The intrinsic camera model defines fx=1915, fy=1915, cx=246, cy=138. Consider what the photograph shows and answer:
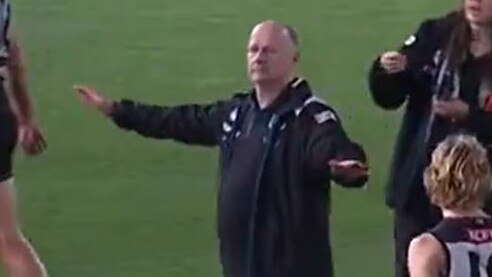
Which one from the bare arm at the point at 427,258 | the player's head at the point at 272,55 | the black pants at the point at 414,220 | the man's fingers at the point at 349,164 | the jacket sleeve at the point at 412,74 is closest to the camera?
the bare arm at the point at 427,258

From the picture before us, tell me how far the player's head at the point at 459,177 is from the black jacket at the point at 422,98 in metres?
1.16

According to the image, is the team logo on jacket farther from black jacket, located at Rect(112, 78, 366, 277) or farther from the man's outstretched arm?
the man's outstretched arm

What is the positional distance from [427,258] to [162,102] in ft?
19.6

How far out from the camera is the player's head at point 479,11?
673cm

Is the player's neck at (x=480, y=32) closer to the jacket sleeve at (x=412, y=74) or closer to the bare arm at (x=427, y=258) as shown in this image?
the jacket sleeve at (x=412, y=74)

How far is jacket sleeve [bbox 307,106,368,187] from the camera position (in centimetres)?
620

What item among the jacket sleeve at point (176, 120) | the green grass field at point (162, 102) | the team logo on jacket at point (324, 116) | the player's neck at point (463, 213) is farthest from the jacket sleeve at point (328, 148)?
the green grass field at point (162, 102)

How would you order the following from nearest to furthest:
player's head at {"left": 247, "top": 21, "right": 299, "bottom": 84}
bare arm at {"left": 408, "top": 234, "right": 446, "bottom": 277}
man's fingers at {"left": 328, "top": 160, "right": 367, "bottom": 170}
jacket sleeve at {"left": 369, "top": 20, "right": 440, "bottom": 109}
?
bare arm at {"left": 408, "top": 234, "right": 446, "bottom": 277}
man's fingers at {"left": 328, "top": 160, "right": 367, "bottom": 170}
player's head at {"left": 247, "top": 21, "right": 299, "bottom": 84}
jacket sleeve at {"left": 369, "top": 20, "right": 440, "bottom": 109}

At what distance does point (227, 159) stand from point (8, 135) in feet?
4.42

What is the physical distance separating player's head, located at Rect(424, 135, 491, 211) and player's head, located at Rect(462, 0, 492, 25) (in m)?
1.20

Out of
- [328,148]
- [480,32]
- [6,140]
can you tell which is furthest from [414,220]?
[6,140]

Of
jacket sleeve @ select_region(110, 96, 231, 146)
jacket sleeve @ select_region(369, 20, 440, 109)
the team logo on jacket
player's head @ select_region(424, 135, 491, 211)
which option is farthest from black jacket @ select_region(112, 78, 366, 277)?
player's head @ select_region(424, 135, 491, 211)

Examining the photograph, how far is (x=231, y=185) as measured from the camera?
6.61 meters

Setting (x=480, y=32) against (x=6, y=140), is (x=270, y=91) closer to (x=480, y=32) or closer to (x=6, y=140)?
(x=480, y=32)
